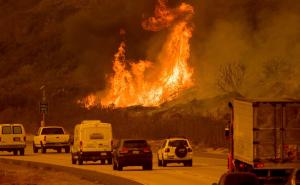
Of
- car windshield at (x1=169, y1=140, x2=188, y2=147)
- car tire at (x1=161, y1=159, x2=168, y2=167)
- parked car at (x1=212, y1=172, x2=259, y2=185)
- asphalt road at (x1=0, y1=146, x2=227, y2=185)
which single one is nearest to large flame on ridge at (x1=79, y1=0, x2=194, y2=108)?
car windshield at (x1=169, y1=140, x2=188, y2=147)

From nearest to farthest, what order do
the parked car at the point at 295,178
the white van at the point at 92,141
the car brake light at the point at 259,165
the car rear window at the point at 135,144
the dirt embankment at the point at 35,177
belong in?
1. the parked car at the point at 295,178
2. the car brake light at the point at 259,165
3. the dirt embankment at the point at 35,177
4. the car rear window at the point at 135,144
5. the white van at the point at 92,141

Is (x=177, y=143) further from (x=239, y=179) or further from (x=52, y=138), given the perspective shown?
(x=239, y=179)

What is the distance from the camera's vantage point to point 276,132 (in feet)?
91.1

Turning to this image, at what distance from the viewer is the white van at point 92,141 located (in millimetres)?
48272

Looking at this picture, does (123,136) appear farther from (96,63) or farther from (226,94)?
(96,63)

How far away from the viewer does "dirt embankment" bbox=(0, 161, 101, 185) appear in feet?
113

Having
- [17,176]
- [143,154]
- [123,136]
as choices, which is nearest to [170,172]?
[143,154]

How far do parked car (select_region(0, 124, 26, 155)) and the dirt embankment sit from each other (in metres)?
14.9

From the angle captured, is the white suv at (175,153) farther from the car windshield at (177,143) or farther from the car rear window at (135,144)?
the car rear window at (135,144)

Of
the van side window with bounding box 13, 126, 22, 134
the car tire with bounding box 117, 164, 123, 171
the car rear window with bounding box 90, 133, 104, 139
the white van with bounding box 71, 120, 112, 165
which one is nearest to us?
the car tire with bounding box 117, 164, 123, 171

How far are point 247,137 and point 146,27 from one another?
281ft

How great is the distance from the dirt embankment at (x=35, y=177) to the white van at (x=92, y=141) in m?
4.18

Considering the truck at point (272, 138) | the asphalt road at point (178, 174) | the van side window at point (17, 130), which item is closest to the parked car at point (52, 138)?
the van side window at point (17, 130)

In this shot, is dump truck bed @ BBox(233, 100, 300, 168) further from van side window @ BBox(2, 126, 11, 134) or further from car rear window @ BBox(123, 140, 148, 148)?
van side window @ BBox(2, 126, 11, 134)
